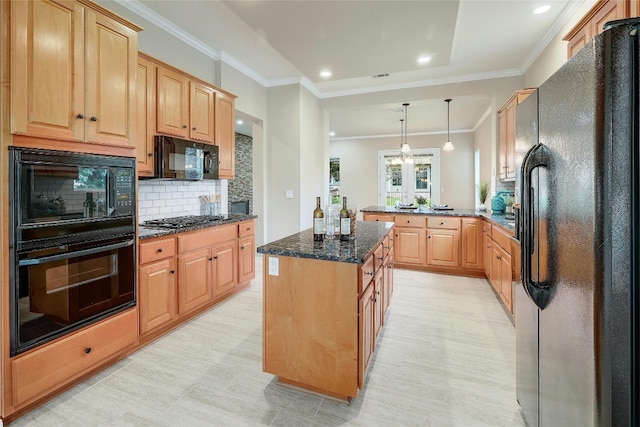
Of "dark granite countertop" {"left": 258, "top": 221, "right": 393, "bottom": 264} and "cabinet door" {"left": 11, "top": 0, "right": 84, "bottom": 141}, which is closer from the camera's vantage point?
"cabinet door" {"left": 11, "top": 0, "right": 84, "bottom": 141}

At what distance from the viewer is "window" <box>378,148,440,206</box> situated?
9125 mm

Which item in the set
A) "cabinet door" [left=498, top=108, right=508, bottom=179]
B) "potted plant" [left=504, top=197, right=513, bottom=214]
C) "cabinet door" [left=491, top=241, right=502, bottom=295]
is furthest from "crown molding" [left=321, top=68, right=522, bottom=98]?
"cabinet door" [left=491, top=241, right=502, bottom=295]

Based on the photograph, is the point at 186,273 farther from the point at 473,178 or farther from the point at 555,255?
the point at 473,178

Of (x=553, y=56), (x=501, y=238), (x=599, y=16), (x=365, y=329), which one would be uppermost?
(x=553, y=56)

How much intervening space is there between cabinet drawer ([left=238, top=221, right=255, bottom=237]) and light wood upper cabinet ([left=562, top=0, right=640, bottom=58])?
11.2ft

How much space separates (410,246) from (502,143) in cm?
195

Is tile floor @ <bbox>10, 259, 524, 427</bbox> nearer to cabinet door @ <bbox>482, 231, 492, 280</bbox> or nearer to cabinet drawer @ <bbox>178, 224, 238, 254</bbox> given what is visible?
cabinet drawer @ <bbox>178, 224, 238, 254</bbox>

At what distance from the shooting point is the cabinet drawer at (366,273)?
183 centimetres

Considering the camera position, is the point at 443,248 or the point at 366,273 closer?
the point at 366,273

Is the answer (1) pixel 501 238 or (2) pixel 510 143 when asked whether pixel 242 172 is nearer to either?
(2) pixel 510 143

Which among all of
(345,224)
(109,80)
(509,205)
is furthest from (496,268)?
(109,80)

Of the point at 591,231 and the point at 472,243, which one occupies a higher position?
the point at 591,231

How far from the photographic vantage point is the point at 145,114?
9.24 feet

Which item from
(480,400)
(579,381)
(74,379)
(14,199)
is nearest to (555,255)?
(579,381)
